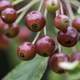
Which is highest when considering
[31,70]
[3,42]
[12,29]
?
[12,29]

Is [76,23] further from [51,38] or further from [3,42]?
[3,42]

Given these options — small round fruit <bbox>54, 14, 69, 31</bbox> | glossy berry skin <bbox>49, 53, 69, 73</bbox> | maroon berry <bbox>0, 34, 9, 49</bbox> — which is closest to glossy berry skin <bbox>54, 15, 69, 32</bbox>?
small round fruit <bbox>54, 14, 69, 31</bbox>

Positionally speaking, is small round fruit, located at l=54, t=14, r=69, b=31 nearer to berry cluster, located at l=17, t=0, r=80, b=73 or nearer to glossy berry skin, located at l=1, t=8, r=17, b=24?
berry cluster, located at l=17, t=0, r=80, b=73

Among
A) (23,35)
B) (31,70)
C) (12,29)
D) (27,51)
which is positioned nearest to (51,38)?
(27,51)

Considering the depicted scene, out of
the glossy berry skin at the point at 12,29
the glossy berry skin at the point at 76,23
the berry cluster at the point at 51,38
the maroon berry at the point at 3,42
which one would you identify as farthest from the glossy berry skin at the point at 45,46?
the maroon berry at the point at 3,42

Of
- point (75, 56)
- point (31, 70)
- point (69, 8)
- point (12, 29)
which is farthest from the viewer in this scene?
point (31, 70)
